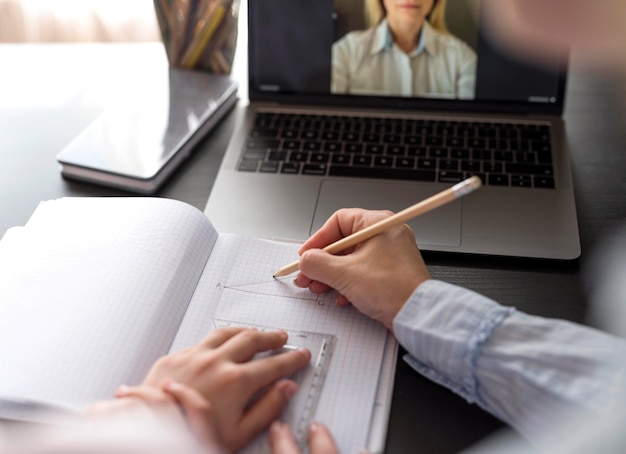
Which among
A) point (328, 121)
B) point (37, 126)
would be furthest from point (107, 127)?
point (328, 121)

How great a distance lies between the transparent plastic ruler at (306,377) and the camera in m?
0.63

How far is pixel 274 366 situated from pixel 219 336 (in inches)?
2.3

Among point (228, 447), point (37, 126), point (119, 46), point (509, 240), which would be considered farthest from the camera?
point (119, 46)

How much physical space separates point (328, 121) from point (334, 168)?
3.9 inches

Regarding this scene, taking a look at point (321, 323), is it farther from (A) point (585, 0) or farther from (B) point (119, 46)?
(B) point (119, 46)

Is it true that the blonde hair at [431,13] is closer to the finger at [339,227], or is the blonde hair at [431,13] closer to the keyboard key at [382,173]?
the keyboard key at [382,173]

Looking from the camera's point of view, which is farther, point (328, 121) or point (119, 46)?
point (119, 46)

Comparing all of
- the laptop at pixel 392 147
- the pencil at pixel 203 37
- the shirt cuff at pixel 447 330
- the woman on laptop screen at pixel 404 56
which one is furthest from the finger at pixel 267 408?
the pencil at pixel 203 37

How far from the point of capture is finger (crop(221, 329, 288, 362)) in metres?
0.66

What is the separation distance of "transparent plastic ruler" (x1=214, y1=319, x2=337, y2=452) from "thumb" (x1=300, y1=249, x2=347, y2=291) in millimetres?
54

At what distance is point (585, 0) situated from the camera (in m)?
0.47

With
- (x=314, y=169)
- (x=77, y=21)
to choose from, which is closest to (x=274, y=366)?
(x=314, y=169)

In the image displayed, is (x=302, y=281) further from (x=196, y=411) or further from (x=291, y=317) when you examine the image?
(x=196, y=411)

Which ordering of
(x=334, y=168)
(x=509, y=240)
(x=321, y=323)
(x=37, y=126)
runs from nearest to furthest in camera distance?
(x=321, y=323) < (x=509, y=240) < (x=334, y=168) < (x=37, y=126)
